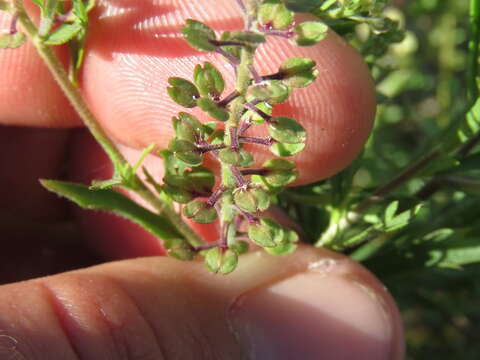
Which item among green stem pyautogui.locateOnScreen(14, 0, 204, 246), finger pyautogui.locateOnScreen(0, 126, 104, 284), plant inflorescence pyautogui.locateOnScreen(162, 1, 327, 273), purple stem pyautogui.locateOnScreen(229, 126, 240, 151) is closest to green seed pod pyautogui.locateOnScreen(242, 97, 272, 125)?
plant inflorescence pyautogui.locateOnScreen(162, 1, 327, 273)

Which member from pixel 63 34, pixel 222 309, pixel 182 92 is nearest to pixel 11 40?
pixel 63 34

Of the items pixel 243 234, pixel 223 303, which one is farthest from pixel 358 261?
pixel 243 234

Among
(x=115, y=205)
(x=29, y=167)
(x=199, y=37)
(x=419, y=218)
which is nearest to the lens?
(x=199, y=37)

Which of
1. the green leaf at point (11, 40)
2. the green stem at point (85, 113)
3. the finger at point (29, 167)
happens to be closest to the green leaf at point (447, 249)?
the green stem at point (85, 113)

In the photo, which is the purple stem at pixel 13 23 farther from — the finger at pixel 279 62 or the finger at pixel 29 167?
→ the finger at pixel 29 167

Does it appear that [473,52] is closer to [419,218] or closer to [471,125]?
[471,125]
